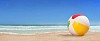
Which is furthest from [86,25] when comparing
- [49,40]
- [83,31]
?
[49,40]

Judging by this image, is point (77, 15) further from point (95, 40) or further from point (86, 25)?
point (95, 40)

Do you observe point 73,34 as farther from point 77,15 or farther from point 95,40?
point 95,40

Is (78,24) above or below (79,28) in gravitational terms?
above

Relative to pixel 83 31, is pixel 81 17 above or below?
above

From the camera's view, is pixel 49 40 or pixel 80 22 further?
pixel 80 22

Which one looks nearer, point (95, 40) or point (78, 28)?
point (95, 40)

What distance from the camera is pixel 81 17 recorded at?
31.9ft

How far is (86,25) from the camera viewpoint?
31.9 feet

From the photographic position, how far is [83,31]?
980cm

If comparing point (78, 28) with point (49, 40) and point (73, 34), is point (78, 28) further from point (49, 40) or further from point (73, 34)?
point (49, 40)

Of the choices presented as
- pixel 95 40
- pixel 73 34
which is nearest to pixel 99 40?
pixel 95 40

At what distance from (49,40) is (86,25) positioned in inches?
104

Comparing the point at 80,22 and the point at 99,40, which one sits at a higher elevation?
the point at 80,22

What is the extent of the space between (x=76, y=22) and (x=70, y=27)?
43cm
